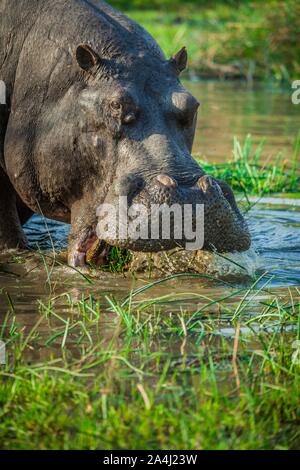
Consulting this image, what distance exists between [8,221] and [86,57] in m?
1.39

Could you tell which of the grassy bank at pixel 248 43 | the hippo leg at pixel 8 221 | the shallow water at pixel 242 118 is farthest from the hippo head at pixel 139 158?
the grassy bank at pixel 248 43

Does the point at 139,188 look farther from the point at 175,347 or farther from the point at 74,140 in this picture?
the point at 175,347

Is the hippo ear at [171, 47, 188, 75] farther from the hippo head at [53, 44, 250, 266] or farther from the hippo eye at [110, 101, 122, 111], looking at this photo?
the hippo eye at [110, 101, 122, 111]

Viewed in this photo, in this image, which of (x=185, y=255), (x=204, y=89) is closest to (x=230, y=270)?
(x=185, y=255)

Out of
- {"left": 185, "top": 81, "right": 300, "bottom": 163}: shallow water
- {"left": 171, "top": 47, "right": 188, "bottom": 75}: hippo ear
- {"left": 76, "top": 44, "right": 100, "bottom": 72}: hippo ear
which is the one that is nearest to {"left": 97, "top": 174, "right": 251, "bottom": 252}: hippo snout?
{"left": 76, "top": 44, "right": 100, "bottom": 72}: hippo ear

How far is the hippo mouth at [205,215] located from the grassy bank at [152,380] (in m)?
0.37

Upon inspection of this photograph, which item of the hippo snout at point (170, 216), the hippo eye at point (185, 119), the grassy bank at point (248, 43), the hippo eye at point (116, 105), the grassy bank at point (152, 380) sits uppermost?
the grassy bank at point (248, 43)

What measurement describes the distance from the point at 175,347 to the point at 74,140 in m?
1.64

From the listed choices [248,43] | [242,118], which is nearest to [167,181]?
[242,118]

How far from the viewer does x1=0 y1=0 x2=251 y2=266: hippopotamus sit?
16.9 feet

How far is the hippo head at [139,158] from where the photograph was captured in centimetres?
509

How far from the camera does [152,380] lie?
388cm

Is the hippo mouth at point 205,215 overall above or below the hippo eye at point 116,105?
below

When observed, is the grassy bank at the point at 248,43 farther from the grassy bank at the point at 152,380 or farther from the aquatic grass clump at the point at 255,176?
the grassy bank at the point at 152,380
